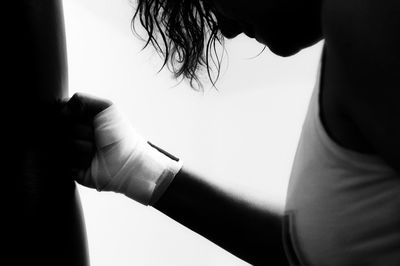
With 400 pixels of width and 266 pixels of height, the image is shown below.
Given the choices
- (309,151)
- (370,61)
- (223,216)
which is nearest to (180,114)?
(223,216)

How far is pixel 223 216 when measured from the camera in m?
0.76

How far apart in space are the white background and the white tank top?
572mm

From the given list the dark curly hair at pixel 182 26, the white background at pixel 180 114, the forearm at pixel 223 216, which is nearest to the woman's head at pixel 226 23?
the dark curly hair at pixel 182 26

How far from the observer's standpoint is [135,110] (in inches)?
43.6

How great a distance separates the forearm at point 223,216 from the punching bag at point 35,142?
16 centimetres

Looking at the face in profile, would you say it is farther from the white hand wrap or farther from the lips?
the white hand wrap

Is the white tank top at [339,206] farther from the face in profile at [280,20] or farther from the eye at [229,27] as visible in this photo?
the eye at [229,27]

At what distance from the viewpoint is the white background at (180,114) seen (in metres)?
1.06

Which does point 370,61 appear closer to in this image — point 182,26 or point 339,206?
point 339,206

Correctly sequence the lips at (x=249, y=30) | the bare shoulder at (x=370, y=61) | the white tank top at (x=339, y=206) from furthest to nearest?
the lips at (x=249, y=30) → the white tank top at (x=339, y=206) → the bare shoulder at (x=370, y=61)

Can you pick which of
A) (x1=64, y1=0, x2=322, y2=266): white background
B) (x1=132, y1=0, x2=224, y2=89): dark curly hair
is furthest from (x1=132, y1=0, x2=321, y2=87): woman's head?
(x1=64, y1=0, x2=322, y2=266): white background

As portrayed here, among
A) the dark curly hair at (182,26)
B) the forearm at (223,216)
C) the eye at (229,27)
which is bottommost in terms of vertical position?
the forearm at (223,216)

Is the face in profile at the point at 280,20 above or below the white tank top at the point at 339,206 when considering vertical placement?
above

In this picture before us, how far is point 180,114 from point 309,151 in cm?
67
